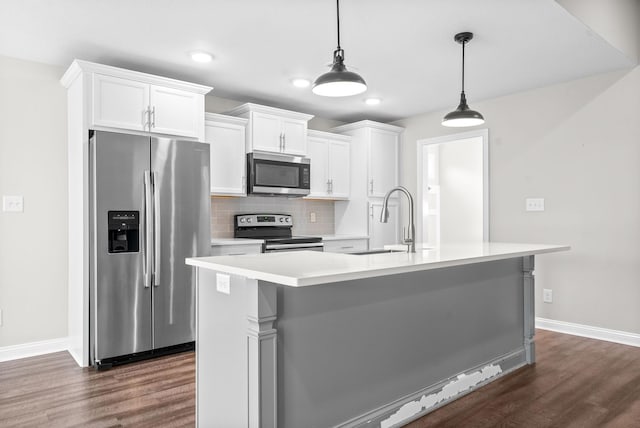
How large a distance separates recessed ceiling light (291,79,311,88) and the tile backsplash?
51.7 inches

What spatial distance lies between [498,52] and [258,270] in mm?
2777

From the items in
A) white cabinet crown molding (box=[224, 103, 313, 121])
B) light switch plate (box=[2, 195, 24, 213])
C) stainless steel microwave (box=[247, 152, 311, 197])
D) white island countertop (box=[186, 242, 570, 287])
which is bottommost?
white island countertop (box=[186, 242, 570, 287])

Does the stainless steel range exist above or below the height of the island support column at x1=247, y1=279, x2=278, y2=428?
above

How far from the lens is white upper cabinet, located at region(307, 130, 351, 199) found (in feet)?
17.0

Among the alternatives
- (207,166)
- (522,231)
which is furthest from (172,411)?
(522,231)

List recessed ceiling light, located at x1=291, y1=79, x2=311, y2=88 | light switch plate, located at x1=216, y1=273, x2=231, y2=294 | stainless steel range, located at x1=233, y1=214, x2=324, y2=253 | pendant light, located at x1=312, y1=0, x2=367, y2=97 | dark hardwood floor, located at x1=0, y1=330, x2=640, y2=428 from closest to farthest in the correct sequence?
light switch plate, located at x1=216, y1=273, x2=231, y2=294 → pendant light, located at x1=312, y1=0, x2=367, y2=97 → dark hardwood floor, located at x1=0, y1=330, x2=640, y2=428 → recessed ceiling light, located at x1=291, y1=79, x2=311, y2=88 → stainless steel range, located at x1=233, y1=214, x2=324, y2=253

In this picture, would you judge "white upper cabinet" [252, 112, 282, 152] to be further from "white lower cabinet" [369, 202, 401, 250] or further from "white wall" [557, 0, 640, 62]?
"white wall" [557, 0, 640, 62]

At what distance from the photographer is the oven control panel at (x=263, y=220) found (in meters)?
4.66

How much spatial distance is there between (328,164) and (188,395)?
3209mm

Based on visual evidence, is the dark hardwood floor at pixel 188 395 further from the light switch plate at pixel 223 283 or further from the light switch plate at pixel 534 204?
the light switch plate at pixel 534 204

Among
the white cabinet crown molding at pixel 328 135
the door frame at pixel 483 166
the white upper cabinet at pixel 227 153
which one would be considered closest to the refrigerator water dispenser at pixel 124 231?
the white upper cabinet at pixel 227 153

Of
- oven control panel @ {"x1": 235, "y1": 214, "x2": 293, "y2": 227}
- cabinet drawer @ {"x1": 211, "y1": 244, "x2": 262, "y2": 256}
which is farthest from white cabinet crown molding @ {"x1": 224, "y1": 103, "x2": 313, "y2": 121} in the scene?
cabinet drawer @ {"x1": 211, "y1": 244, "x2": 262, "y2": 256}

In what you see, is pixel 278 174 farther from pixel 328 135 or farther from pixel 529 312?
pixel 529 312

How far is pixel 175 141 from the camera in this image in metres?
3.54
